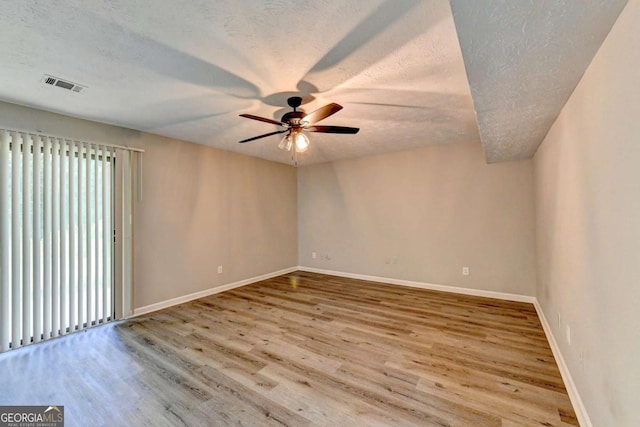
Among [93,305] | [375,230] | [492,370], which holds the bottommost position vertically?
[492,370]

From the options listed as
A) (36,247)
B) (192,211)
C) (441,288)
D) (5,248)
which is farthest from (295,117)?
(441,288)

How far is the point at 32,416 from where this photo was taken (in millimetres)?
1726

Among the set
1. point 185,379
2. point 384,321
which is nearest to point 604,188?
point 384,321

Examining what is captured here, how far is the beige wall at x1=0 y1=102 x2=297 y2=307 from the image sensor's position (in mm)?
3285

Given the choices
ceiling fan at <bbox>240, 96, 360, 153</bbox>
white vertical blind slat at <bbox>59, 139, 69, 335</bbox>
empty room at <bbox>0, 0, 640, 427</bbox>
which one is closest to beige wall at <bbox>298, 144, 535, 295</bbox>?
empty room at <bbox>0, 0, 640, 427</bbox>

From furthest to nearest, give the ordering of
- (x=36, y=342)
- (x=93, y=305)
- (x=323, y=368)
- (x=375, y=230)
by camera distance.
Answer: (x=375, y=230) → (x=93, y=305) → (x=36, y=342) → (x=323, y=368)

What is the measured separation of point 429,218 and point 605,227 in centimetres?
314

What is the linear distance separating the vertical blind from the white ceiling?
0.53 meters

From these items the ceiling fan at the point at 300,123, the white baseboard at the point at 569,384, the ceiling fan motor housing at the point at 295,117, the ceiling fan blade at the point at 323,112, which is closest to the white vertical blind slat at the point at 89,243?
the ceiling fan at the point at 300,123

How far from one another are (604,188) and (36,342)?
4.71m

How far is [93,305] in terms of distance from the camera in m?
3.02

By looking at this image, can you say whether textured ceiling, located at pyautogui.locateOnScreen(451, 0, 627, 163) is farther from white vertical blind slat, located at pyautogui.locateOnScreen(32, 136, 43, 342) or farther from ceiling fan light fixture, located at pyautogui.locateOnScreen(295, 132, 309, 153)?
white vertical blind slat, located at pyautogui.locateOnScreen(32, 136, 43, 342)

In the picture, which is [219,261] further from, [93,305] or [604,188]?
[604,188]

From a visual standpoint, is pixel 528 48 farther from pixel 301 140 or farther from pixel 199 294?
pixel 199 294
